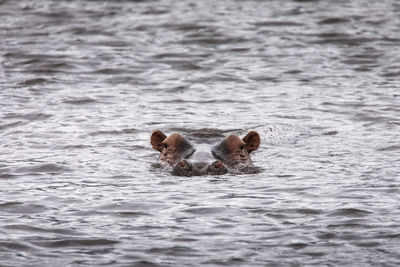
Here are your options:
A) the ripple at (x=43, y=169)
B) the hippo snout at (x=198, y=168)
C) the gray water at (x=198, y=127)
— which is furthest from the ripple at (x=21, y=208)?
the hippo snout at (x=198, y=168)

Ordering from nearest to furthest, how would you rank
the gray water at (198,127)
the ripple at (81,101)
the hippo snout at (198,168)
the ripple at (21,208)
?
1. the gray water at (198,127)
2. the ripple at (21,208)
3. the hippo snout at (198,168)
4. the ripple at (81,101)

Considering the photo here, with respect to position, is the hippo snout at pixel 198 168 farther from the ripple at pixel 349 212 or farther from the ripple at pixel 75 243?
the ripple at pixel 75 243

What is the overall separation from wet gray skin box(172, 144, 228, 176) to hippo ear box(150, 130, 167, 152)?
4.59 feet

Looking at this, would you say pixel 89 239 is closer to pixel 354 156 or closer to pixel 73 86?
pixel 354 156

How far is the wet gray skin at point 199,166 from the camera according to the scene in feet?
36.7

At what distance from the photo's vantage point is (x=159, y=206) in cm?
1006

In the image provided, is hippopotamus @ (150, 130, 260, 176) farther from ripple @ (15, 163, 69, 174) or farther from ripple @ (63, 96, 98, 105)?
ripple @ (63, 96, 98, 105)

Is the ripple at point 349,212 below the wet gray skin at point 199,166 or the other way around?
below

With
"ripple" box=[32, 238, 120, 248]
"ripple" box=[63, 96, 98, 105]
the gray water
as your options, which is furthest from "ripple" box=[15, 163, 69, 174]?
"ripple" box=[63, 96, 98, 105]

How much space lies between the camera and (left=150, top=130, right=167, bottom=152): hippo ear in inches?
507

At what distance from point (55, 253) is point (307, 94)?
10.4m

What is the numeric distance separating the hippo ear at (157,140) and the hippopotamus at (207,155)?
0.04m

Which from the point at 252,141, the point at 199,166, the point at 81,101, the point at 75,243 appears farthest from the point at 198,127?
the point at 75,243

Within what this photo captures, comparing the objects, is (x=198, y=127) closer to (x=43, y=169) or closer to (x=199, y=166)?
(x=43, y=169)
